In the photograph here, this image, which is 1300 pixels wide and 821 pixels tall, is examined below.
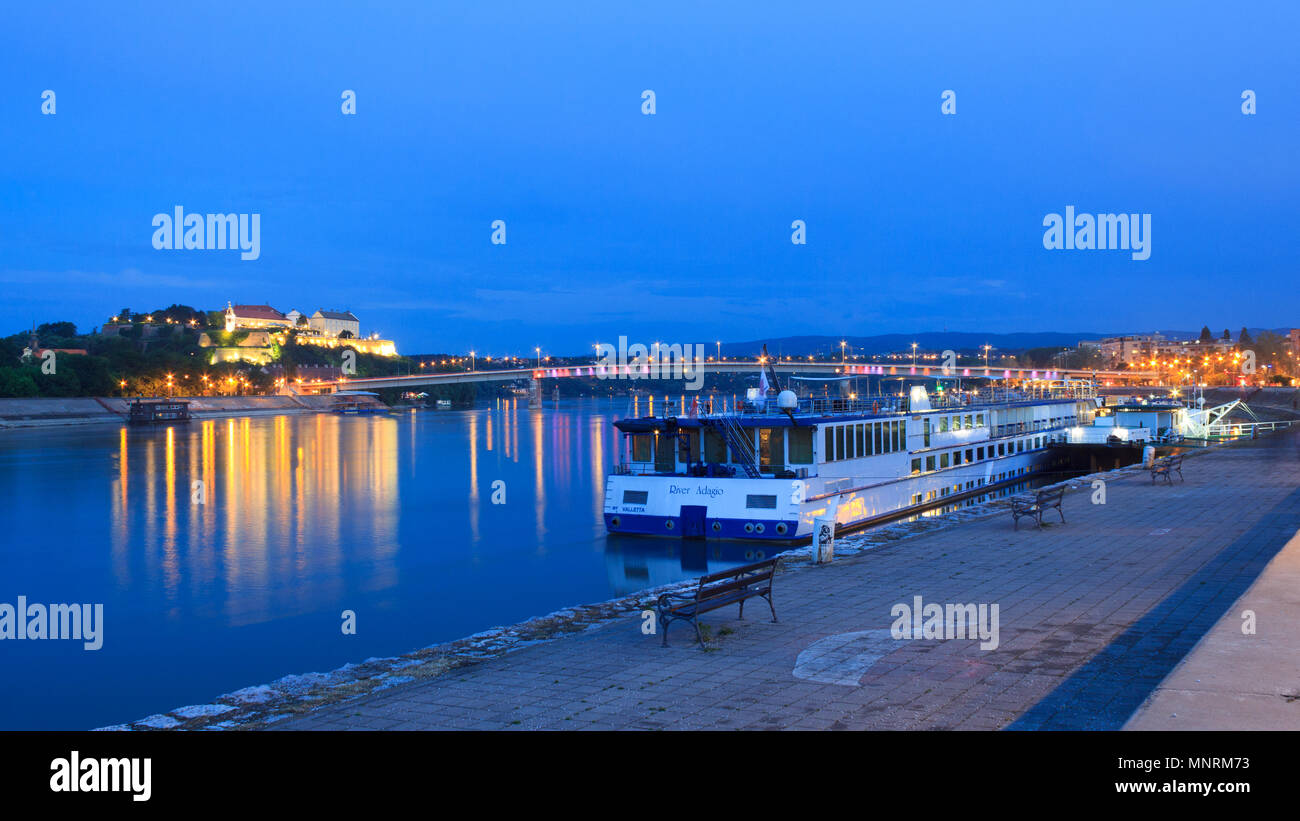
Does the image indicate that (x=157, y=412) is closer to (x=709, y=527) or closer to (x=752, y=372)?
(x=752, y=372)

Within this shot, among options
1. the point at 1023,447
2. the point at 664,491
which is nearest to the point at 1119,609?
the point at 664,491

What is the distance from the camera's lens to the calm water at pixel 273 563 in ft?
54.6

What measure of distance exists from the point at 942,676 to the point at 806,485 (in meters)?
16.0

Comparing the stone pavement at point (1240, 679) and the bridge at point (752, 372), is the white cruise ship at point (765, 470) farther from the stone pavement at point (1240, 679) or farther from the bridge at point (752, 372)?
the bridge at point (752, 372)

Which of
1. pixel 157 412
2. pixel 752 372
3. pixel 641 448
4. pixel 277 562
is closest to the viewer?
pixel 641 448

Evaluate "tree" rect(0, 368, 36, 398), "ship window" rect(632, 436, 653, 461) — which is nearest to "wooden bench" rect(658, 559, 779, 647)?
"ship window" rect(632, 436, 653, 461)

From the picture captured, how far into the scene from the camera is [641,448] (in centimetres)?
2634

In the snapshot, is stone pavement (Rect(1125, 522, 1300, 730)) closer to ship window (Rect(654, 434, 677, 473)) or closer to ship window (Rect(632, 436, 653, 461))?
ship window (Rect(654, 434, 677, 473))

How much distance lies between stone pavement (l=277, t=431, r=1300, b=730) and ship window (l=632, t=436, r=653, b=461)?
1075 centimetres

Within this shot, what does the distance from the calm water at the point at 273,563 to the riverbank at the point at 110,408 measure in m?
53.6

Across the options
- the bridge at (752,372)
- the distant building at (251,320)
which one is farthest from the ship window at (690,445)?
the distant building at (251,320)

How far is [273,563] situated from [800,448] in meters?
14.7

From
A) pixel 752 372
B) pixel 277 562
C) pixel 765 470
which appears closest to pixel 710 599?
pixel 765 470

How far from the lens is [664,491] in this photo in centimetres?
2555
